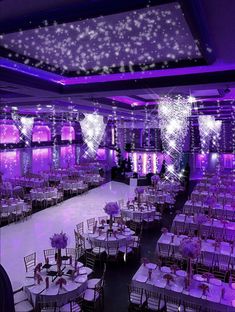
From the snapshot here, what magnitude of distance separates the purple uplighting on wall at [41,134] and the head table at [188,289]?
20130 millimetres

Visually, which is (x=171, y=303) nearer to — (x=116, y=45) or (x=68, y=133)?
(x=116, y=45)

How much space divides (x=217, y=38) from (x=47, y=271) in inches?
253

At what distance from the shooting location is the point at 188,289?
652cm

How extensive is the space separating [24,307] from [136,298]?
2.52 m

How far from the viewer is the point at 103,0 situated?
10.2ft

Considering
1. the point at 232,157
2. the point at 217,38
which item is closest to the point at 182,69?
the point at 217,38

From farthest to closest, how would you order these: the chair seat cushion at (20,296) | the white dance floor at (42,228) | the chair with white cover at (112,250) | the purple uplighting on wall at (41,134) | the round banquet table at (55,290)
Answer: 1. the purple uplighting on wall at (41,134)
2. the white dance floor at (42,228)
3. the chair with white cover at (112,250)
4. the chair seat cushion at (20,296)
5. the round banquet table at (55,290)

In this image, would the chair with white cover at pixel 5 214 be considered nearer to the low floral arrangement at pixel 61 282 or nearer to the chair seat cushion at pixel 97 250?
the chair seat cushion at pixel 97 250

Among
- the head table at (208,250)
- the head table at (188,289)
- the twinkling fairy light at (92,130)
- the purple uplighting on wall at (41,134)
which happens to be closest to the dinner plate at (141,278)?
the head table at (188,289)

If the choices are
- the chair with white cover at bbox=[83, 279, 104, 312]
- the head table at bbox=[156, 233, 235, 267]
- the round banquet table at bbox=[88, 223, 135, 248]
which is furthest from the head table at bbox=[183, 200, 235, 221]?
the chair with white cover at bbox=[83, 279, 104, 312]

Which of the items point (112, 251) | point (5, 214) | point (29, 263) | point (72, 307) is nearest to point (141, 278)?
point (72, 307)

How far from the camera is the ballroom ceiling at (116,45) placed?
11.0ft

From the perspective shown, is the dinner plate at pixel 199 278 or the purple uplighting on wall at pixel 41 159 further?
Result: the purple uplighting on wall at pixel 41 159

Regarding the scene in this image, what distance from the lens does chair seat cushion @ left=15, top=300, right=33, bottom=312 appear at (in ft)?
20.7
